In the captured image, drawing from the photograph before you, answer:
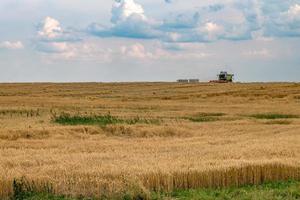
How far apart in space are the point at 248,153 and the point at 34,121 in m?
18.9

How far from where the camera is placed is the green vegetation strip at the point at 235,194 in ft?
45.6

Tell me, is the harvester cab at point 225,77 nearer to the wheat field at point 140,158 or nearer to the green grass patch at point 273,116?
the green grass patch at point 273,116

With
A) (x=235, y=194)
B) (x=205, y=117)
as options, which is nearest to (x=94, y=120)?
(x=205, y=117)

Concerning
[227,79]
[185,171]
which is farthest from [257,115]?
[227,79]

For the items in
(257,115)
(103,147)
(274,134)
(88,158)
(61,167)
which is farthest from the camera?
(257,115)

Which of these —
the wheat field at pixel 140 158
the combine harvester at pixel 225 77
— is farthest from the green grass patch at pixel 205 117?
the combine harvester at pixel 225 77

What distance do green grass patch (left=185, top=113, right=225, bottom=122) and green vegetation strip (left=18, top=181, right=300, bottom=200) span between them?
25397mm

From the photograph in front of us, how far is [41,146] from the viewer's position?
24375 mm

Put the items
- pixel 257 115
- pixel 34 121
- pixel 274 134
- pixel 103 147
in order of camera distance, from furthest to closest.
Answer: pixel 257 115 → pixel 34 121 → pixel 274 134 → pixel 103 147

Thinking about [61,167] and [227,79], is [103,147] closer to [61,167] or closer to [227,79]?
[61,167]

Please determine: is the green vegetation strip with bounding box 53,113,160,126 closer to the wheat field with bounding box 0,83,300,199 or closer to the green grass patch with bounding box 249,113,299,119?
the wheat field with bounding box 0,83,300,199

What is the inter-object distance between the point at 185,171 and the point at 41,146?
1055 cm

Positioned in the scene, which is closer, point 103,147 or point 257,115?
point 103,147

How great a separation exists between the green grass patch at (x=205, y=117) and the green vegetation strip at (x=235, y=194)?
25.4 metres
